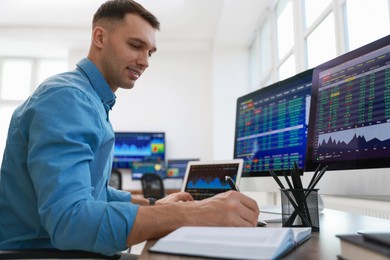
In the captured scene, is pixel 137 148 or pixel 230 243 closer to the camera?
pixel 230 243

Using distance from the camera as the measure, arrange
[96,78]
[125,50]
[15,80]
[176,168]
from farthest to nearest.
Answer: [15,80]
[176,168]
[125,50]
[96,78]

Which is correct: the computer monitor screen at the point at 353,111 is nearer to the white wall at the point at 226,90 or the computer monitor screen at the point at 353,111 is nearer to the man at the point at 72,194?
the man at the point at 72,194

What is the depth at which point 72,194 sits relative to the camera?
0.66 metres

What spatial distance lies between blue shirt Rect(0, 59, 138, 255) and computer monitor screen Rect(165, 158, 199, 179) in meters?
4.29

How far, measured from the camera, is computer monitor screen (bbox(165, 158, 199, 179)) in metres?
5.30

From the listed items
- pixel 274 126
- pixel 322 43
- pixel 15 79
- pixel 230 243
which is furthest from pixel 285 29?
pixel 15 79

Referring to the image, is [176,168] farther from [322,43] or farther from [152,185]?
[322,43]

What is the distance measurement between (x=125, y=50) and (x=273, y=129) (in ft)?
2.02

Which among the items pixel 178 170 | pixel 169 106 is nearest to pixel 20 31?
pixel 169 106

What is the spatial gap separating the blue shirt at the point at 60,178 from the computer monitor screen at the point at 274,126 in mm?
624

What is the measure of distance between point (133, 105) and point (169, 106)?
1.95 feet

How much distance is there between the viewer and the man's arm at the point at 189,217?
2.16 feet

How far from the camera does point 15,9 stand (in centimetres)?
481

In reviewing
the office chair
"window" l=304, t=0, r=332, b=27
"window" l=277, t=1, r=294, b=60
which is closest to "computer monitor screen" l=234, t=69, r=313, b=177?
"window" l=304, t=0, r=332, b=27
